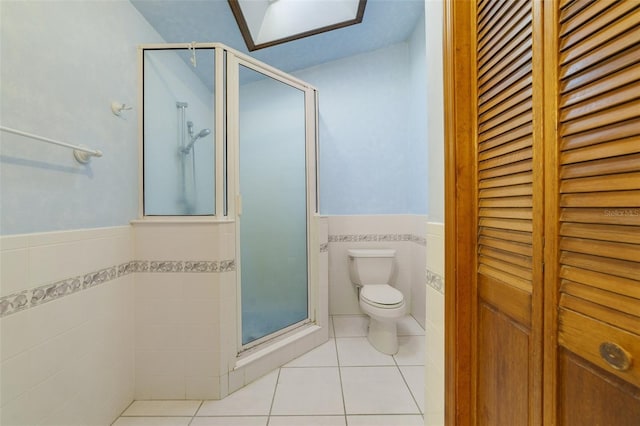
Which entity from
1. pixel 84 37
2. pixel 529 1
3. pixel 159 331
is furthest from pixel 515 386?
pixel 84 37

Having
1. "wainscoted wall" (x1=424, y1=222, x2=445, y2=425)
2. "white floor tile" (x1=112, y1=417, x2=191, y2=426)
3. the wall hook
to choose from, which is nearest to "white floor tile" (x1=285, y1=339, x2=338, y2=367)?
"white floor tile" (x1=112, y1=417, x2=191, y2=426)

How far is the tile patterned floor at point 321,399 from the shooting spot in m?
1.27

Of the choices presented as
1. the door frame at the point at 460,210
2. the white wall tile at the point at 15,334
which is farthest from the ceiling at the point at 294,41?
the white wall tile at the point at 15,334

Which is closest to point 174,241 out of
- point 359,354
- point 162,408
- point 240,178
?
point 240,178

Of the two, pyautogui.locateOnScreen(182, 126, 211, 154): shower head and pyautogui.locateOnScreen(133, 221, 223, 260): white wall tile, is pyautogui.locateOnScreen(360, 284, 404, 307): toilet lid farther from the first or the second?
pyautogui.locateOnScreen(182, 126, 211, 154): shower head

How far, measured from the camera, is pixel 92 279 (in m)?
1.16

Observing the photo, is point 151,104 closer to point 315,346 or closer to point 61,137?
point 61,137

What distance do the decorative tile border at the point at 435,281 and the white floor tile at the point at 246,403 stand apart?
1078mm

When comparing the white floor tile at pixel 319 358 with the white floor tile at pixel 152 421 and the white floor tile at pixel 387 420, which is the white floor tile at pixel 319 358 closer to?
the white floor tile at pixel 387 420

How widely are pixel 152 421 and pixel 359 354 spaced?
1243mm

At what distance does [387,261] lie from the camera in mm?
2250

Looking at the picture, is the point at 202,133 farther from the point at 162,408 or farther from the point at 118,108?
the point at 162,408

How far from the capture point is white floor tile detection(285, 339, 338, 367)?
171 centimetres

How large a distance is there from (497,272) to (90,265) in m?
1.59
